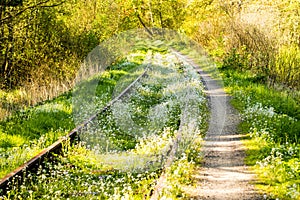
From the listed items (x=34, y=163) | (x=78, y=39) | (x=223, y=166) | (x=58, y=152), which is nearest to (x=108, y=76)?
(x=78, y=39)

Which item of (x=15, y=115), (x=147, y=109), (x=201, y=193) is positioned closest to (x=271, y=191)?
(x=201, y=193)

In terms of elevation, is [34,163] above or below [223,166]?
above

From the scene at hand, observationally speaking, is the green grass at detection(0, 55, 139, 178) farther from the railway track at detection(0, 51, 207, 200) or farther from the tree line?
the tree line

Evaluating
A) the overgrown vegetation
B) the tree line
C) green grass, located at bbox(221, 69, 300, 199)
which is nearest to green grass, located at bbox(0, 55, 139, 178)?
the overgrown vegetation

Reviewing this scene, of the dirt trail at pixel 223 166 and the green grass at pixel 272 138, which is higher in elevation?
the green grass at pixel 272 138

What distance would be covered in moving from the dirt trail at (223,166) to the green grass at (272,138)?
0.22 metres

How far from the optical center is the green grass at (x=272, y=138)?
662cm

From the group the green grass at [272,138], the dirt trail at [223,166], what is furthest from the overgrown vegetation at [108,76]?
the dirt trail at [223,166]

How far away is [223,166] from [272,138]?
1686 mm

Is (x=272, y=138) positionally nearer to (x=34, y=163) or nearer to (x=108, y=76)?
(x=34, y=163)

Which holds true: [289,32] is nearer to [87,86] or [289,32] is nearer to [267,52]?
[267,52]

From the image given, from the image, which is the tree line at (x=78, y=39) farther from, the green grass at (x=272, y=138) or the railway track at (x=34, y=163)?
the railway track at (x=34, y=163)

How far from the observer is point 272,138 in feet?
28.7

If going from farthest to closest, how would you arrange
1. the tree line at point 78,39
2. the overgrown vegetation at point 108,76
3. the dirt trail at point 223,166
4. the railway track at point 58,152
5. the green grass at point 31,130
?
the tree line at point 78,39, the overgrown vegetation at point 108,76, the green grass at point 31,130, the dirt trail at point 223,166, the railway track at point 58,152
